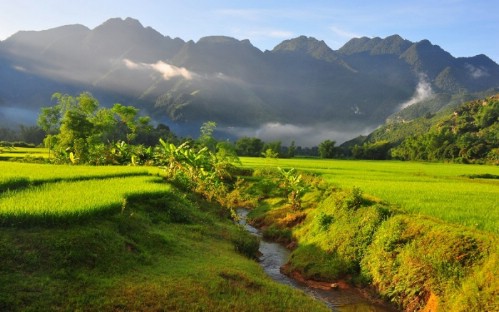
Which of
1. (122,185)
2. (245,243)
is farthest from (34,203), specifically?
(245,243)

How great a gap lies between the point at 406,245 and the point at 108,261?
30.1 feet

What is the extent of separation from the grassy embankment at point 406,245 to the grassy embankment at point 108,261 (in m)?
3.10

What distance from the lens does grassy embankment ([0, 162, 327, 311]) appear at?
7875 millimetres

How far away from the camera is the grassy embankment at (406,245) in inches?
404

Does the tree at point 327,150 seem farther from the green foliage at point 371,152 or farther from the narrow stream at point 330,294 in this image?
the narrow stream at point 330,294

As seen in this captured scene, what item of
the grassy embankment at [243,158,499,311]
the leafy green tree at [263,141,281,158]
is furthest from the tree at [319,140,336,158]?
the grassy embankment at [243,158,499,311]

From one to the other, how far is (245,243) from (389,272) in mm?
6093

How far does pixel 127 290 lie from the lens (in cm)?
846

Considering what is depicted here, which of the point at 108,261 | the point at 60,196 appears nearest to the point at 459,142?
the point at 60,196

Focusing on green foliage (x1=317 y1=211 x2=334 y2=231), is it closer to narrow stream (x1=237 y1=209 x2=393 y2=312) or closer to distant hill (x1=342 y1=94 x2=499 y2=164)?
narrow stream (x1=237 y1=209 x2=393 y2=312)

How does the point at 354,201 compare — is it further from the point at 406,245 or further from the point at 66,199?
the point at 66,199

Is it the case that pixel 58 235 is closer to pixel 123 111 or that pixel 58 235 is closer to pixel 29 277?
pixel 29 277

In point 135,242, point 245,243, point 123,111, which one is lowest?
point 245,243

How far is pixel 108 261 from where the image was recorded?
31.4 feet
